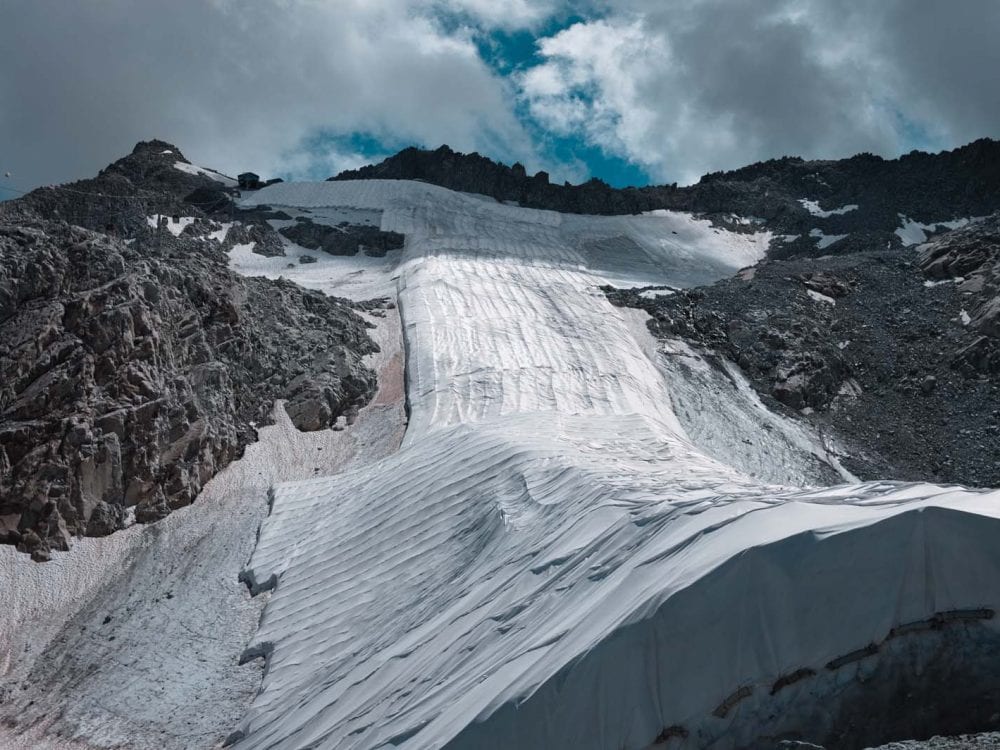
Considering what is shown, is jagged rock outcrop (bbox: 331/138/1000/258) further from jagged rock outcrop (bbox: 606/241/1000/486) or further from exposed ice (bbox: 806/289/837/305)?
exposed ice (bbox: 806/289/837/305)

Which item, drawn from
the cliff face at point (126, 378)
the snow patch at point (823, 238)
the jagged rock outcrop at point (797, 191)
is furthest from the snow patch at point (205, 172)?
the snow patch at point (823, 238)

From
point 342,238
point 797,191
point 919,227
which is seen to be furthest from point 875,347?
point 797,191

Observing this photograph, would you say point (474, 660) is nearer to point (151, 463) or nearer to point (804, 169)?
point (151, 463)

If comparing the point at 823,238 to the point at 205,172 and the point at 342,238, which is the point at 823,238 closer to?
the point at 342,238

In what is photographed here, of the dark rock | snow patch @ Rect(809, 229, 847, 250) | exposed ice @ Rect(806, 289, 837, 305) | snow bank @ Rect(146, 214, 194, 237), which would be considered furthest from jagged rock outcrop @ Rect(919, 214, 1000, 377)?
snow bank @ Rect(146, 214, 194, 237)

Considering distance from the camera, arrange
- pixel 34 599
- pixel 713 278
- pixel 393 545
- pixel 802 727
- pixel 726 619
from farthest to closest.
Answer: pixel 713 278 → pixel 34 599 → pixel 393 545 → pixel 726 619 → pixel 802 727

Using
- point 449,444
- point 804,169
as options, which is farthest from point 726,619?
point 804,169
